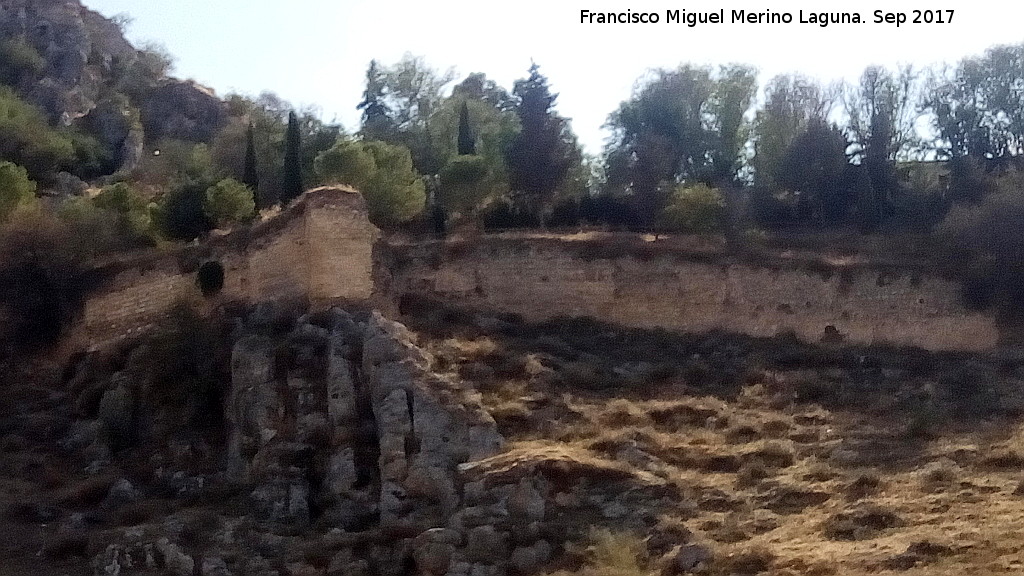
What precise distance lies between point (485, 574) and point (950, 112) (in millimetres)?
21587

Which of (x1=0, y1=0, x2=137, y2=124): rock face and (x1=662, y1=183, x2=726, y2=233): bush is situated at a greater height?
(x1=0, y1=0, x2=137, y2=124): rock face

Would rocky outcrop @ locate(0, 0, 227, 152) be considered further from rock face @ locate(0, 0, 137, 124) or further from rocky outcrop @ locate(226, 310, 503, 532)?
rocky outcrop @ locate(226, 310, 503, 532)

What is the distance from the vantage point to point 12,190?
77.4 ft

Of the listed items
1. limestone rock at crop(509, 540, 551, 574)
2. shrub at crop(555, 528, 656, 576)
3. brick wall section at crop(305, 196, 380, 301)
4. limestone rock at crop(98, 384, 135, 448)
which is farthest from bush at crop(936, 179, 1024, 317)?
limestone rock at crop(98, 384, 135, 448)

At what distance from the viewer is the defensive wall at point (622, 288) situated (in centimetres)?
1944

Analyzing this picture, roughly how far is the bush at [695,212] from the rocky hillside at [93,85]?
1855 cm

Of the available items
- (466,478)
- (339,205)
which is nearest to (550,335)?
(339,205)

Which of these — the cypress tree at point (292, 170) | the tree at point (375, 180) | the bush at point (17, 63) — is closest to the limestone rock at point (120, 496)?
the tree at point (375, 180)

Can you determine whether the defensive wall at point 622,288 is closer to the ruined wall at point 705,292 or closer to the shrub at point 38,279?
the ruined wall at point 705,292

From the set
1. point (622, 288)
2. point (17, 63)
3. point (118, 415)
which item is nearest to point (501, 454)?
point (622, 288)

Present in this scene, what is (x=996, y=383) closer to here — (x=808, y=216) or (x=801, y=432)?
(x=801, y=432)

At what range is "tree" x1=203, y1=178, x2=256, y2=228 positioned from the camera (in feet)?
71.0

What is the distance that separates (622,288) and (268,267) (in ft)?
18.5

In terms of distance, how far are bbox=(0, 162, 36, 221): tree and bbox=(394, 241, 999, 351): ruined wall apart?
27.1 ft
